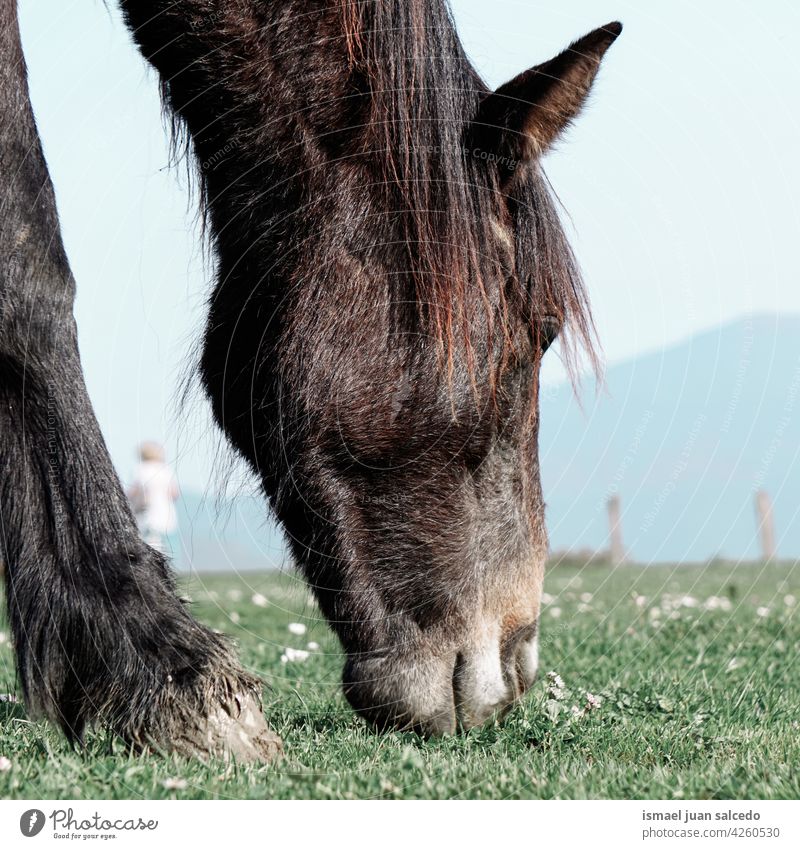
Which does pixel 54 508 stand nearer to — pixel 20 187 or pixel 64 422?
pixel 64 422

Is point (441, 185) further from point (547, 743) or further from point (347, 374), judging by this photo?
point (547, 743)

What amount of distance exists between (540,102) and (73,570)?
197 cm

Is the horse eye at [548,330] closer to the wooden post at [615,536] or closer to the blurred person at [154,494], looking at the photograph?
the blurred person at [154,494]


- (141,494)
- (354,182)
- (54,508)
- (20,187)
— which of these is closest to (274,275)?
(354,182)

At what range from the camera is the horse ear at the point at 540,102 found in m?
3.13

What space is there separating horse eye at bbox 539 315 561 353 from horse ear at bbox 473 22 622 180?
505 millimetres

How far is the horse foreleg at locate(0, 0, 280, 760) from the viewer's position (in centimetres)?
288

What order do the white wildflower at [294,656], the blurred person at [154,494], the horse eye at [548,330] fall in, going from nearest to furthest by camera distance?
the horse eye at [548,330]
the white wildflower at [294,656]
the blurred person at [154,494]

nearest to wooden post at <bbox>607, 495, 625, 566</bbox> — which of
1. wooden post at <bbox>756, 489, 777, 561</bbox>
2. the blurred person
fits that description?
wooden post at <bbox>756, 489, 777, 561</bbox>

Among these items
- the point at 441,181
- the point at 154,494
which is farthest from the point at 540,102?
the point at 154,494

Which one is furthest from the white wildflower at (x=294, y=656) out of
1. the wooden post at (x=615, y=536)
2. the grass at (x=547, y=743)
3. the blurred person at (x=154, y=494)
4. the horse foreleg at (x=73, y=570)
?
the wooden post at (x=615, y=536)

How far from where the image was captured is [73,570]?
9.58ft

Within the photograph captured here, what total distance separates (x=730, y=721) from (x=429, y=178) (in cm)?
211

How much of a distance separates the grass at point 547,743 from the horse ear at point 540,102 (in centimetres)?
167
